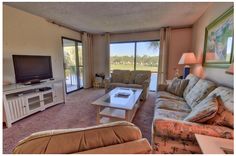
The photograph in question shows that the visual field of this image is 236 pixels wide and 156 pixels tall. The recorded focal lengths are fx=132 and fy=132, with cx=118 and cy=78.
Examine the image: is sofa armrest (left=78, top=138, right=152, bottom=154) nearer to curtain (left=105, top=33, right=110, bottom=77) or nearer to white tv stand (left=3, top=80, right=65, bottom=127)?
white tv stand (left=3, top=80, right=65, bottom=127)

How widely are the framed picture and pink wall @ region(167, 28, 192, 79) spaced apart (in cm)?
143

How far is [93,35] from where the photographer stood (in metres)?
5.36

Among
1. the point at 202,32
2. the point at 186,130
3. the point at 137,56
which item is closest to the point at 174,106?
the point at 186,130

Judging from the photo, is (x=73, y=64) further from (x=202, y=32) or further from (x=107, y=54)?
(x=202, y=32)

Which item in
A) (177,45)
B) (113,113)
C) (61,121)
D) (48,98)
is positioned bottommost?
(61,121)

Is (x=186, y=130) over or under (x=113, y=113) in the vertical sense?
over

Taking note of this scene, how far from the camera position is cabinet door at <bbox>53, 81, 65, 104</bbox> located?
10.4 feet

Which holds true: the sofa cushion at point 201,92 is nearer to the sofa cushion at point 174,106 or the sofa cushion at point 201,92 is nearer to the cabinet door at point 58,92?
the sofa cushion at point 174,106

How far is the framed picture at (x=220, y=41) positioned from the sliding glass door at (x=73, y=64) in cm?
396

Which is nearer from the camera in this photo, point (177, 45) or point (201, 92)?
point (201, 92)

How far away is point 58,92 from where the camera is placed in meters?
3.27

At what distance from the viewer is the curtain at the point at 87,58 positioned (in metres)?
4.96

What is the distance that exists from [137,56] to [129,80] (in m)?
1.34

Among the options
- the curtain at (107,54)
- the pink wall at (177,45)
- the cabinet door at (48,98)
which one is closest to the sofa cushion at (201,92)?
the pink wall at (177,45)
